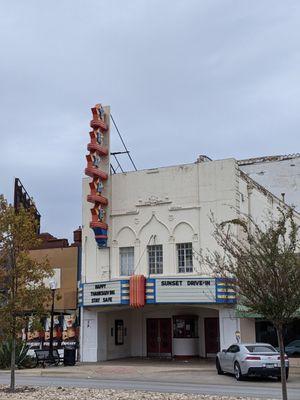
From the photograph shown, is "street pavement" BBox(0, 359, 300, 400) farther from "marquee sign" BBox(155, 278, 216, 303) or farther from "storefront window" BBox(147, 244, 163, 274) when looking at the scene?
"storefront window" BBox(147, 244, 163, 274)

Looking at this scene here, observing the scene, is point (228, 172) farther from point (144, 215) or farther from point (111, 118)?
point (111, 118)

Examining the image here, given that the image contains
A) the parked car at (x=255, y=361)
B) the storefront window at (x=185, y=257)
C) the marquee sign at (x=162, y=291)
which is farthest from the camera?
the storefront window at (x=185, y=257)

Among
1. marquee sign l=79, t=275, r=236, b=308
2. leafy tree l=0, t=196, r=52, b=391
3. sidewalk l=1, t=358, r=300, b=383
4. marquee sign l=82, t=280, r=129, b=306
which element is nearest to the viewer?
leafy tree l=0, t=196, r=52, b=391

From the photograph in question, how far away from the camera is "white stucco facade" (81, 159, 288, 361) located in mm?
31109

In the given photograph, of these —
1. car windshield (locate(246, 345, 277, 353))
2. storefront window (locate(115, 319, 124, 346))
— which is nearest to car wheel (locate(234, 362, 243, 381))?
car windshield (locate(246, 345, 277, 353))

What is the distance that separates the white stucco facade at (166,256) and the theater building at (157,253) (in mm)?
52

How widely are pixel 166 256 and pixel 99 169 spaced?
19.9ft

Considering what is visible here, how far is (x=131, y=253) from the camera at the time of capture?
33906mm

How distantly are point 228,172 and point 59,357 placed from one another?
1287cm

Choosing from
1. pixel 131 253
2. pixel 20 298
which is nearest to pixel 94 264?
pixel 131 253

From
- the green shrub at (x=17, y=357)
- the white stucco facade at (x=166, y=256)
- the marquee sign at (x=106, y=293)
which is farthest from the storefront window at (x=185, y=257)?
the green shrub at (x=17, y=357)

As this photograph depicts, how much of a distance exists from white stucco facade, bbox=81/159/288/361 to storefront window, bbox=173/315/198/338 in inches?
2.2

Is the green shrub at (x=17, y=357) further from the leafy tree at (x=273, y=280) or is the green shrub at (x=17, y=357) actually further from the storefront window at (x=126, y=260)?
the leafy tree at (x=273, y=280)

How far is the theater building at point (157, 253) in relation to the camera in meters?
31.1
